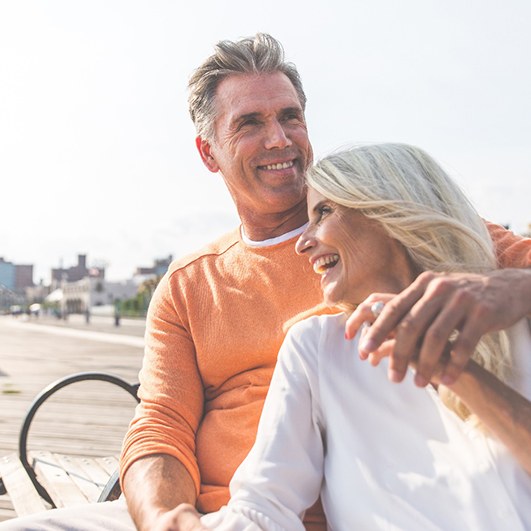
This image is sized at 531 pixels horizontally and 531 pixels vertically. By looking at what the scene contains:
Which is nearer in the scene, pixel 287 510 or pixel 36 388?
A: pixel 287 510

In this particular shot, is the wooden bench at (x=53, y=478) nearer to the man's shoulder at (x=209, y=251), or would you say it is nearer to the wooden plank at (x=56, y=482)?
the wooden plank at (x=56, y=482)

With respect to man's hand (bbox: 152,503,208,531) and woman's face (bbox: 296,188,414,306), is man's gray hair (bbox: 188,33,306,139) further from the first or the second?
man's hand (bbox: 152,503,208,531)

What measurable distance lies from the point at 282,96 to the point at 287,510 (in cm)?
135


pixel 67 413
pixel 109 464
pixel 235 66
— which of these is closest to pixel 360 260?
pixel 235 66

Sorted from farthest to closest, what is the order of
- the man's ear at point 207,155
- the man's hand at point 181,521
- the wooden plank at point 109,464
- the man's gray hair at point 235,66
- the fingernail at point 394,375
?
1. the wooden plank at point 109,464
2. the man's ear at point 207,155
3. the man's gray hair at point 235,66
4. the man's hand at point 181,521
5. the fingernail at point 394,375

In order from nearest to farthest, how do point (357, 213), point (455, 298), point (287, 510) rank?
point (455, 298)
point (287, 510)
point (357, 213)

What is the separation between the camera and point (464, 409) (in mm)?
1592

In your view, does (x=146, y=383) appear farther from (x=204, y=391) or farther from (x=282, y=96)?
(x=282, y=96)

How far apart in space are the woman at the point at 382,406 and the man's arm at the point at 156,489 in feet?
0.57

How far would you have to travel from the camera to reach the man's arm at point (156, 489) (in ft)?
6.36

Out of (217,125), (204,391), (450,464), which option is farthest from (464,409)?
(217,125)

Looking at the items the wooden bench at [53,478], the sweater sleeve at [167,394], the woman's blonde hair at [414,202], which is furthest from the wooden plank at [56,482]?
the woman's blonde hair at [414,202]

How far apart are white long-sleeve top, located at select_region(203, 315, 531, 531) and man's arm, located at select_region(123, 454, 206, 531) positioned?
0.19 meters

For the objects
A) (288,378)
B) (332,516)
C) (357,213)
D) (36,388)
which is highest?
(357,213)
